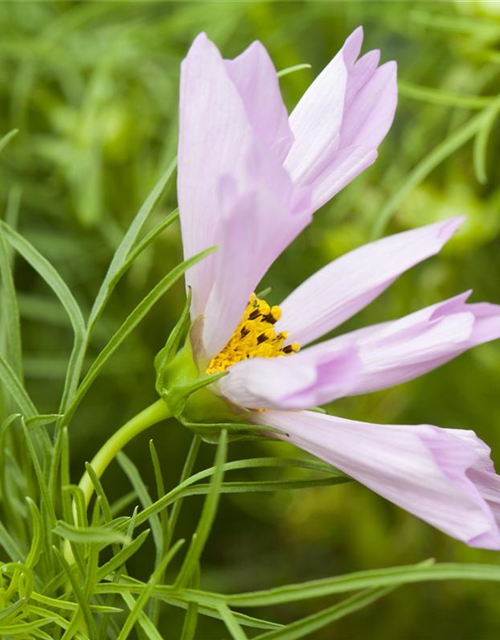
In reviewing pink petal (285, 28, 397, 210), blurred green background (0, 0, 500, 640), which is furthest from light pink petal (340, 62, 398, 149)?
blurred green background (0, 0, 500, 640)

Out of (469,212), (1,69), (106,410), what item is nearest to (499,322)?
(469,212)

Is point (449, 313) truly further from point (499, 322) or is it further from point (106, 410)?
point (106, 410)

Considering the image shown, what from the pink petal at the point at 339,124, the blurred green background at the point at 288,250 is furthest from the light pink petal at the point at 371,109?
the blurred green background at the point at 288,250

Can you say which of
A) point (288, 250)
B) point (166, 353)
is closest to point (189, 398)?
point (166, 353)

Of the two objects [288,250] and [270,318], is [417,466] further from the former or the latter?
[288,250]

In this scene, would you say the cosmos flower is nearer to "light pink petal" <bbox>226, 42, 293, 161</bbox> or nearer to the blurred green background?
"light pink petal" <bbox>226, 42, 293, 161</bbox>

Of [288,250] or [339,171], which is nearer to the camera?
[339,171]

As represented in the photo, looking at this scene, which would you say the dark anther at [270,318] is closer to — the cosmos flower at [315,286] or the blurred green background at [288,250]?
the cosmos flower at [315,286]

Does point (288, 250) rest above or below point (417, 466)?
above
